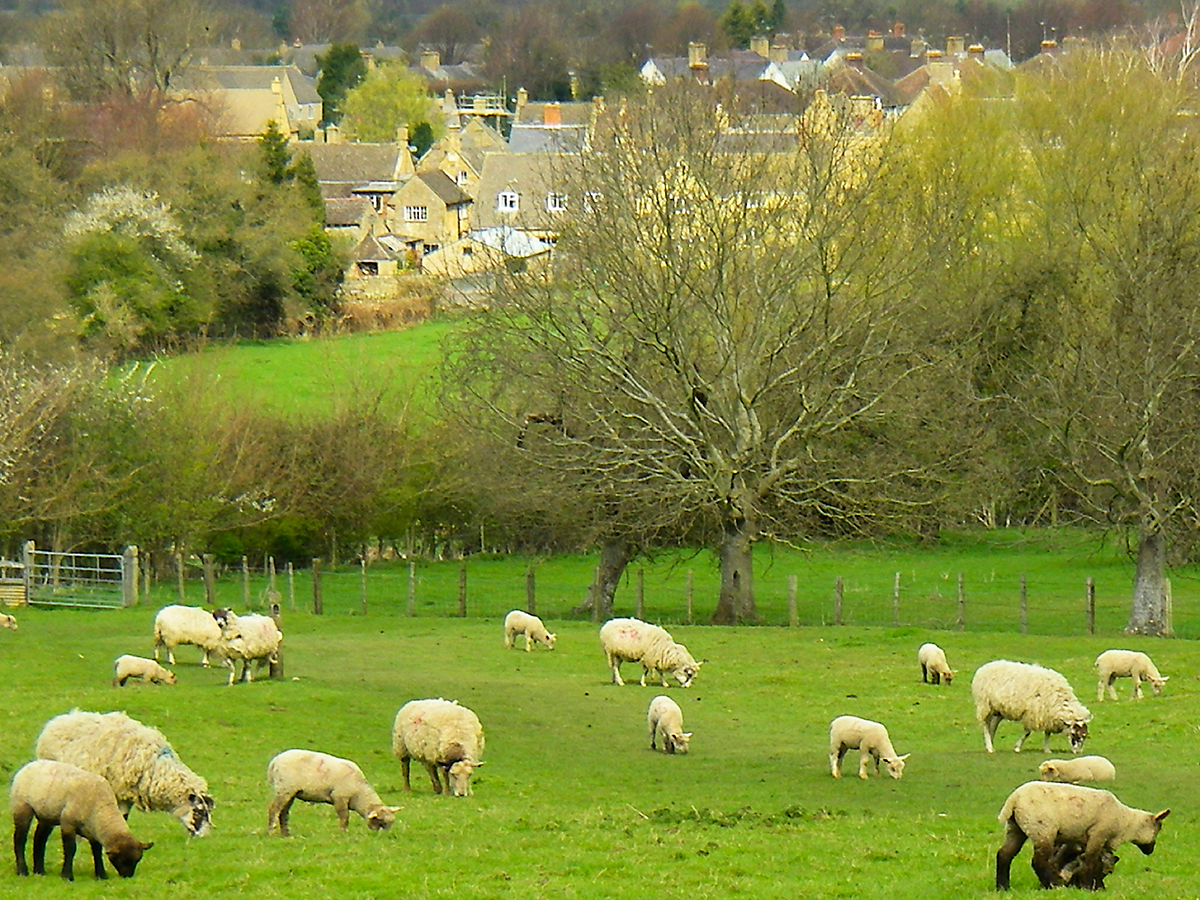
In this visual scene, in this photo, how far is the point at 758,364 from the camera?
4031 centimetres

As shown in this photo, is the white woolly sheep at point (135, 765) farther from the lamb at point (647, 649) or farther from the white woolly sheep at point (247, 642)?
the lamb at point (647, 649)

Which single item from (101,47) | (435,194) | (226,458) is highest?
(101,47)

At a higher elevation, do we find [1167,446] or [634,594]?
[1167,446]

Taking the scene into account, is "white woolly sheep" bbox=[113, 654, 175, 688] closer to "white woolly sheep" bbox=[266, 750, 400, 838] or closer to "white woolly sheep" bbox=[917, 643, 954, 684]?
"white woolly sheep" bbox=[266, 750, 400, 838]

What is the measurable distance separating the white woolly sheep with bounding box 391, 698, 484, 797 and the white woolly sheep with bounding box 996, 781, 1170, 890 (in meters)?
6.67

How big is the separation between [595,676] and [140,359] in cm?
4836

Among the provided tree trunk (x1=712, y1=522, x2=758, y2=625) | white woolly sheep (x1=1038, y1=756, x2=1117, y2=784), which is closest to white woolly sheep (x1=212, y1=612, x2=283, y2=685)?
white woolly sheep (x1=1038, y1=756, x2=1117, y2=784)

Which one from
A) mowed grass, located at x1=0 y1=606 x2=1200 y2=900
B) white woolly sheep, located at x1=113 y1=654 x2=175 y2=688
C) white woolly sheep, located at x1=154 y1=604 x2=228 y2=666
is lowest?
mowed grass, located at x1=0 y1=606 x2=1200 y2=900

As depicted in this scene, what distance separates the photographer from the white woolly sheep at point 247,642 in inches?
1049

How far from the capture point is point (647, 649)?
93.3 ft

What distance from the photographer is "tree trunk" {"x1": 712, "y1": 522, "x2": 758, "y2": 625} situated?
133 ft

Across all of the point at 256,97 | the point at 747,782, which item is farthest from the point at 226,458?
the point at 256,97

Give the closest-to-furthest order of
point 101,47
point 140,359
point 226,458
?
point 226,458 → point 140,359 → point 101,47

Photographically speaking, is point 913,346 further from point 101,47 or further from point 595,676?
point 101,47
